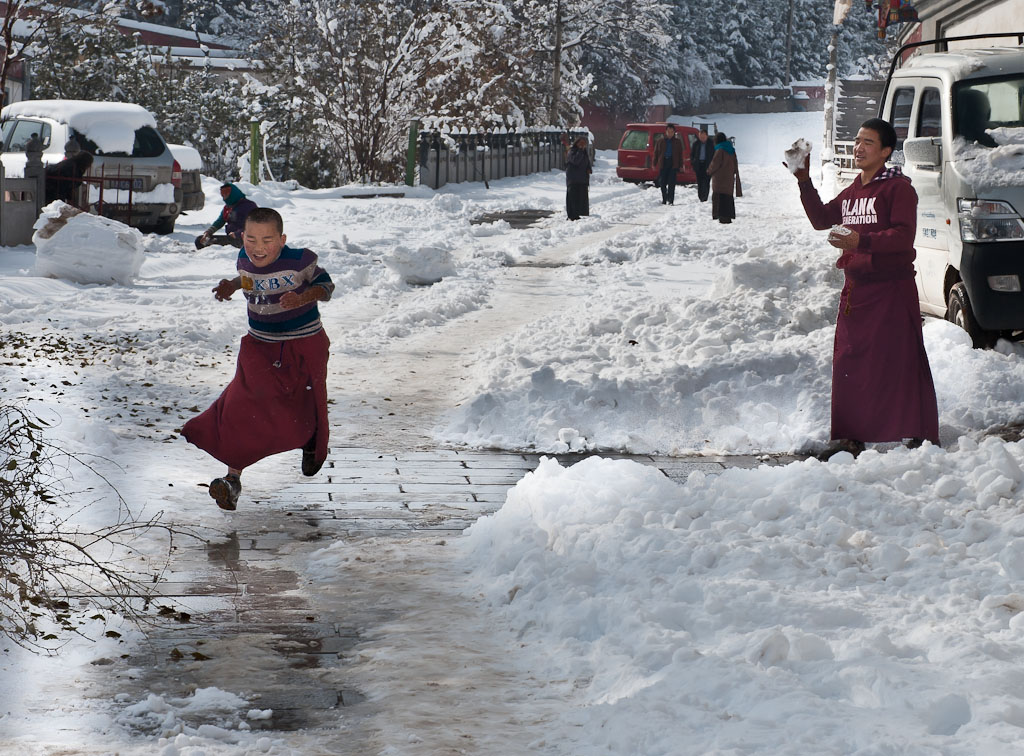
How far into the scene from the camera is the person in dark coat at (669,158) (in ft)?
90.9

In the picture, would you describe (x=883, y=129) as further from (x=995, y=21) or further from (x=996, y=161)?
(x=995, y=21)

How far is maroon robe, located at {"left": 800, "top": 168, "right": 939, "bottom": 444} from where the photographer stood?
269 inches

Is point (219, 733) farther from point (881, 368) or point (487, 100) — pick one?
point (487, 100)

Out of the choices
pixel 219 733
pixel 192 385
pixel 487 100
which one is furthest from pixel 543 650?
pixel 487 100

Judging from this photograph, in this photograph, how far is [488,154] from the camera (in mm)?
38594

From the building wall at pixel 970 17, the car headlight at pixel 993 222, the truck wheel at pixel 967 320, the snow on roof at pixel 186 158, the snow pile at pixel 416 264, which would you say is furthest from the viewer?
the snow on roof at pixel 186 158

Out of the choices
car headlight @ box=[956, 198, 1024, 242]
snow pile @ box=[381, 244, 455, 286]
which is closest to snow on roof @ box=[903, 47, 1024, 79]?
car headlight @ box=[956, 198, 1024, 242]

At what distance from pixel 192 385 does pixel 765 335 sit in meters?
3.90

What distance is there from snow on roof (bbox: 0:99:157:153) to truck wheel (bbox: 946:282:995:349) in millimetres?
12878

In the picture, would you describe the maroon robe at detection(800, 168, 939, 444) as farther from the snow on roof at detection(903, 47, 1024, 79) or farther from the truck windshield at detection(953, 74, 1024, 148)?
the snow on roof at detection(903, 47, 1024, 79)

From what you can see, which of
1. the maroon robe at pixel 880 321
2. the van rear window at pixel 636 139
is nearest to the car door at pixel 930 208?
the maroon robe at pixel 880 321

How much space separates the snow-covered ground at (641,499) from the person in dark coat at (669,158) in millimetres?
13295

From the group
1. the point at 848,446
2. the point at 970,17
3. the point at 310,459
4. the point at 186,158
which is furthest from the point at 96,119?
the point at 848,446

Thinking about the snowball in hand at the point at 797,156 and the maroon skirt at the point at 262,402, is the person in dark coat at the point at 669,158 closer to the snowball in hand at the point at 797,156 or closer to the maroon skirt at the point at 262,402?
the snowball in hand at the point at 797,156
